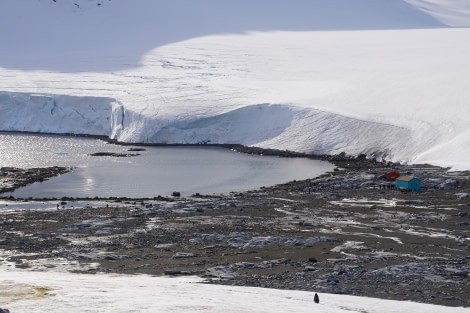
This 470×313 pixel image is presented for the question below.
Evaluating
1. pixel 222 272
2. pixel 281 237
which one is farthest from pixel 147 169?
pixel 222 272

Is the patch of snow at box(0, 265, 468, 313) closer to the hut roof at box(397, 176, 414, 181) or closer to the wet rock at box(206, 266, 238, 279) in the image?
the wet rock at box(206, 266, 238, 279)

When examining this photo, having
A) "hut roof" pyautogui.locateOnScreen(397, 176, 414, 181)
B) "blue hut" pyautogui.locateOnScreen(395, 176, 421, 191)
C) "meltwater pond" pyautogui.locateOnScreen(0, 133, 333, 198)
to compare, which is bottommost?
"meltwater pond" pyautogui.locateOnScreen(0, 133, 333, 198)

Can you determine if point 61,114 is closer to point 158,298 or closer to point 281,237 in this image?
point 281,237

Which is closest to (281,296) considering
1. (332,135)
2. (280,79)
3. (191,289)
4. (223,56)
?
(191,289)

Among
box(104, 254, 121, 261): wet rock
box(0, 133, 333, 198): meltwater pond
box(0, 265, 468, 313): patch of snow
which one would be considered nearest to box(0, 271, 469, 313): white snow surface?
box(0, 265, 468, 313): patch of snow

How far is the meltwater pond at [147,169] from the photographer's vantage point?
141 ft

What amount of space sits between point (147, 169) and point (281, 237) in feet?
77.6

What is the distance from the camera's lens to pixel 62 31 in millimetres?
105750

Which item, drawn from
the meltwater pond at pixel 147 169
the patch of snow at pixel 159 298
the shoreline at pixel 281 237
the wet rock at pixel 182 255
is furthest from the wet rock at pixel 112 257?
the meltwater pond at pixel 147 169

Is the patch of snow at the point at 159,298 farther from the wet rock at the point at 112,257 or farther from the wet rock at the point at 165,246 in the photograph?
the wet rock at the point at 165,246

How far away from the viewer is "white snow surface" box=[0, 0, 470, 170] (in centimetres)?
5653

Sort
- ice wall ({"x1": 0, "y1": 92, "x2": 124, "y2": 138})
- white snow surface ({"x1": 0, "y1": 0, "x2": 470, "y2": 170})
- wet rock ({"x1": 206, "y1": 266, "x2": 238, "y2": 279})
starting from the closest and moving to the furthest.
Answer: wet rock ({"x1": 206, "y1": 266, "x2": 238, "y2": 279}), white snow surface ({"x1": 0, "y1": 0, "x2": 470, "y2": 170}), ice wall ({"x1": 0, "y1": 92, "x2": 124, "y2": 138})

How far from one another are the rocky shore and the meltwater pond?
136 inches

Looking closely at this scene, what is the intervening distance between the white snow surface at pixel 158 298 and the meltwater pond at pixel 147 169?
69.3 ft
